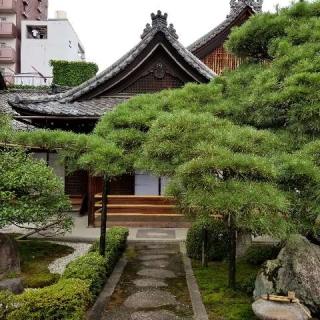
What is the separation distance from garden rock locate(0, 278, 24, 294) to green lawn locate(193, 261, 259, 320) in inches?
148

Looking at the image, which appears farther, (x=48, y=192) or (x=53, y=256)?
(x=53, y=256)

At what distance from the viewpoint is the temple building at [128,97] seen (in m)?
16.9

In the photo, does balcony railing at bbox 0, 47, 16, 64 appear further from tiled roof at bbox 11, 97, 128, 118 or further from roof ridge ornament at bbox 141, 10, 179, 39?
roof ridge ornament at bbox 141, 10, 179, 39

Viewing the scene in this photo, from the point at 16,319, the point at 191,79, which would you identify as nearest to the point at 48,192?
the point at 16,319

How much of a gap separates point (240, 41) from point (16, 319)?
739 cm

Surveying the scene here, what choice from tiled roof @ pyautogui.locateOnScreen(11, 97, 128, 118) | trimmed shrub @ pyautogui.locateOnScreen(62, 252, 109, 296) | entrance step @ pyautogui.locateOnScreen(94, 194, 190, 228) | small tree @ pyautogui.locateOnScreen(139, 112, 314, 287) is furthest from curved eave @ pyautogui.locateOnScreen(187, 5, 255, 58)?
trimmed shrub @ pyautogui.locateOnScreen(62, 252, 109, 296)

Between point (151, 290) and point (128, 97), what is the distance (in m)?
11.0

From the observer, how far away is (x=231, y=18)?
2202cm

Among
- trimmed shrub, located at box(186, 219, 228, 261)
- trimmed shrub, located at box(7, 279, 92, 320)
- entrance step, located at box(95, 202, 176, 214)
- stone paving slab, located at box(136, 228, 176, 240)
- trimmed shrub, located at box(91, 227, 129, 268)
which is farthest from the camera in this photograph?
entrance step, located at box(95, 202, 176, 214)

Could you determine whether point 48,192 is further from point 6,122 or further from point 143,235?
point 143,235

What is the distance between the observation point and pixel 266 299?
689 cm

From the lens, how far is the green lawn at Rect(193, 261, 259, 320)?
7.48m

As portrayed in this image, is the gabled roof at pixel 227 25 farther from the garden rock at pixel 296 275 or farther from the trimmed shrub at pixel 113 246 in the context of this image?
the garden rock at pixel 296 275

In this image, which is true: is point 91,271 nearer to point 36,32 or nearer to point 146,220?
point 146,220
